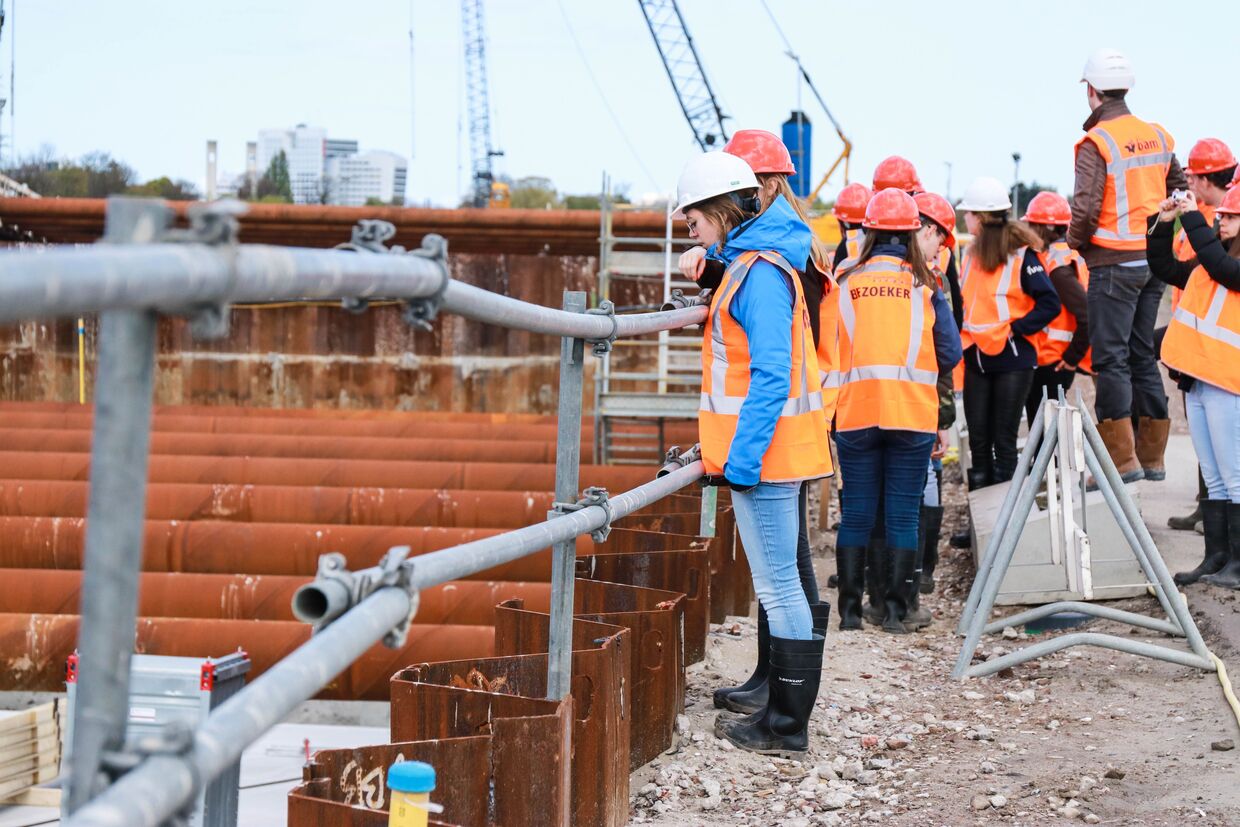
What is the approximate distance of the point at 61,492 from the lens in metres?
10.6

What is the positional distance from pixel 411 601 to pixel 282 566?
8004mm

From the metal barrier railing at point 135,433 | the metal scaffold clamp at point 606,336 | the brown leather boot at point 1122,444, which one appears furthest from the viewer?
the brown leather boot at point 1122,444

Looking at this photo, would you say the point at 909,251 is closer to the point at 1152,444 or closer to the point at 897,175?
the point at 897,175

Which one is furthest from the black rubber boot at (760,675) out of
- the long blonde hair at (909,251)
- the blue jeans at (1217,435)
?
the blue jeans at (1217,435)

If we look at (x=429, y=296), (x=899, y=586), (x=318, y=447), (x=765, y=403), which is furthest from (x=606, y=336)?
(x=318, y=447)

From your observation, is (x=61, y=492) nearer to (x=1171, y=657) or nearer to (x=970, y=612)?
(x=970, y=612)

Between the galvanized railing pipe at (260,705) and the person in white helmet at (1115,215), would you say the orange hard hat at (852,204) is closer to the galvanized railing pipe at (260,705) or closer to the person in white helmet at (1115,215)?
the person in white helmet at (1115,215)

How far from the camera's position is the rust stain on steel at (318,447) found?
1201 centimetres

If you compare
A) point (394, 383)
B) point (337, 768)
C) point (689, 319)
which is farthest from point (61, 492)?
point (337, 768)

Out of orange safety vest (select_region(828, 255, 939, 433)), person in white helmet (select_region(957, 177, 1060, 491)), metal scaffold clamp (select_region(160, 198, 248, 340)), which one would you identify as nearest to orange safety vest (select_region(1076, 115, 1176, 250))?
person in white helmet (select_region(957, 177, 1060, 491))

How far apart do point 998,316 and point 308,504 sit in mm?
5488

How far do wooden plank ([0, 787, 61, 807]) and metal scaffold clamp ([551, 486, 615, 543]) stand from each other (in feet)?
16.2

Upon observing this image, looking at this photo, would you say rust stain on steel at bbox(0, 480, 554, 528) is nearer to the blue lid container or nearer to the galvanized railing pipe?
the galvanized railing pipe

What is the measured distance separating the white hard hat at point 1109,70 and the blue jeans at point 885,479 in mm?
2737
